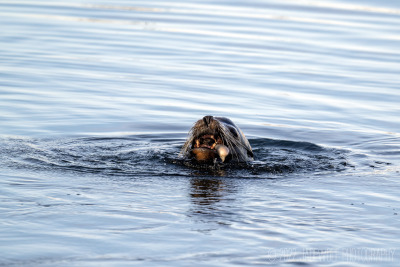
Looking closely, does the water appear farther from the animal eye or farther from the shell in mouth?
the animal eye

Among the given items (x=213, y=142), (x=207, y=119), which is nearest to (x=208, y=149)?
(x=213, y=142)

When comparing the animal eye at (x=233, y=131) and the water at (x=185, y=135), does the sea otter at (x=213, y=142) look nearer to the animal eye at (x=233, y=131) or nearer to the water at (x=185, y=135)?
the animal eye at (x=233, y=131)

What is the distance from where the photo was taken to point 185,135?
11719 mm

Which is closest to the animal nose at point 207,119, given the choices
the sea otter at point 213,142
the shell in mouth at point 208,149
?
the sea otter at point 213,142

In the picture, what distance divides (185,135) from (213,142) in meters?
2.37

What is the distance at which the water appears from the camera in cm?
648

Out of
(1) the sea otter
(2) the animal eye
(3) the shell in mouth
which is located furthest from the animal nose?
(2) the animal eye

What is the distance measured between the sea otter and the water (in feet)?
0.72

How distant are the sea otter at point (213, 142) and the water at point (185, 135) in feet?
0.72

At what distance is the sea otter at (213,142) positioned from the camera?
917 cm

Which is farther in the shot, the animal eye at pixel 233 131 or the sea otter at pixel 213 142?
the animal eye at pixel 233 131

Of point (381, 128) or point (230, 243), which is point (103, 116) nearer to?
point (381, 128)

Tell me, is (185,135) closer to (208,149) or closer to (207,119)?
(208,149)

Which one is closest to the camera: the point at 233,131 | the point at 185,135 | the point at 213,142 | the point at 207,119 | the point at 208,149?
the point at 207,119
